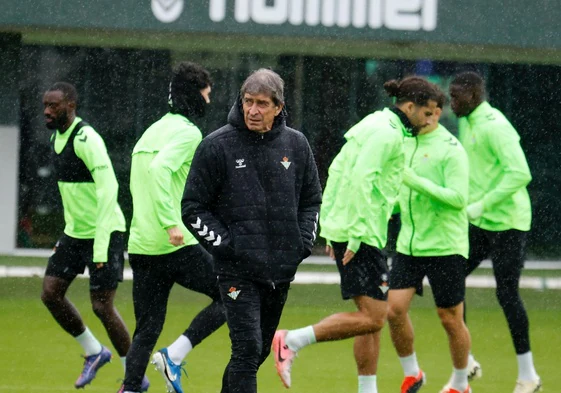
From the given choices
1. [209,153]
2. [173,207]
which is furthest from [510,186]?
[209,153]

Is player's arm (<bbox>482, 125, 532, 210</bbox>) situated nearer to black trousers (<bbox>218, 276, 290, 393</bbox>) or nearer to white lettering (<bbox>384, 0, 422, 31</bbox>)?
black trousers (<bbox>218, 276, 290, 393</bbox>)

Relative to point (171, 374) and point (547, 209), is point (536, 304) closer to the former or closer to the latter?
point (547, 209)

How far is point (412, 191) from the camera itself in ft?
29.2

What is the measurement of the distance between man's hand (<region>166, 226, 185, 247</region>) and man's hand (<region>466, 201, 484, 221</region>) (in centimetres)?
260

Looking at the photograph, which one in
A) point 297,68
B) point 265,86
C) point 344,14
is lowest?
point 297,68

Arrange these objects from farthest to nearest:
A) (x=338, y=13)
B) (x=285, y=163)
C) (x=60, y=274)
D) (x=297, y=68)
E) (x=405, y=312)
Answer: (x=297, y=68)
(x=338, y=13)
(x=60, y=274)
(x=405, y=312)
(x=285, y=163)

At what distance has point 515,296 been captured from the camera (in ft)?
30.9

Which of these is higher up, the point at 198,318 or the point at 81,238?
the point at 81,238

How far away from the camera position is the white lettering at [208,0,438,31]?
47.2 ft

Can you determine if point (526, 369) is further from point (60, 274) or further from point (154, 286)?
point (60, 274)

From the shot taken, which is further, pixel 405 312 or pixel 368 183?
pixel 405 312

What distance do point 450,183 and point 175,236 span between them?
6.78ft

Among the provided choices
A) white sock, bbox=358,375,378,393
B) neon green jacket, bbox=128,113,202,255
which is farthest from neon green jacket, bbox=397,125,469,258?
neon green jacket, bbox=128,113,202,255

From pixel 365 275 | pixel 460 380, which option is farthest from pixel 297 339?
pixel 460 380
